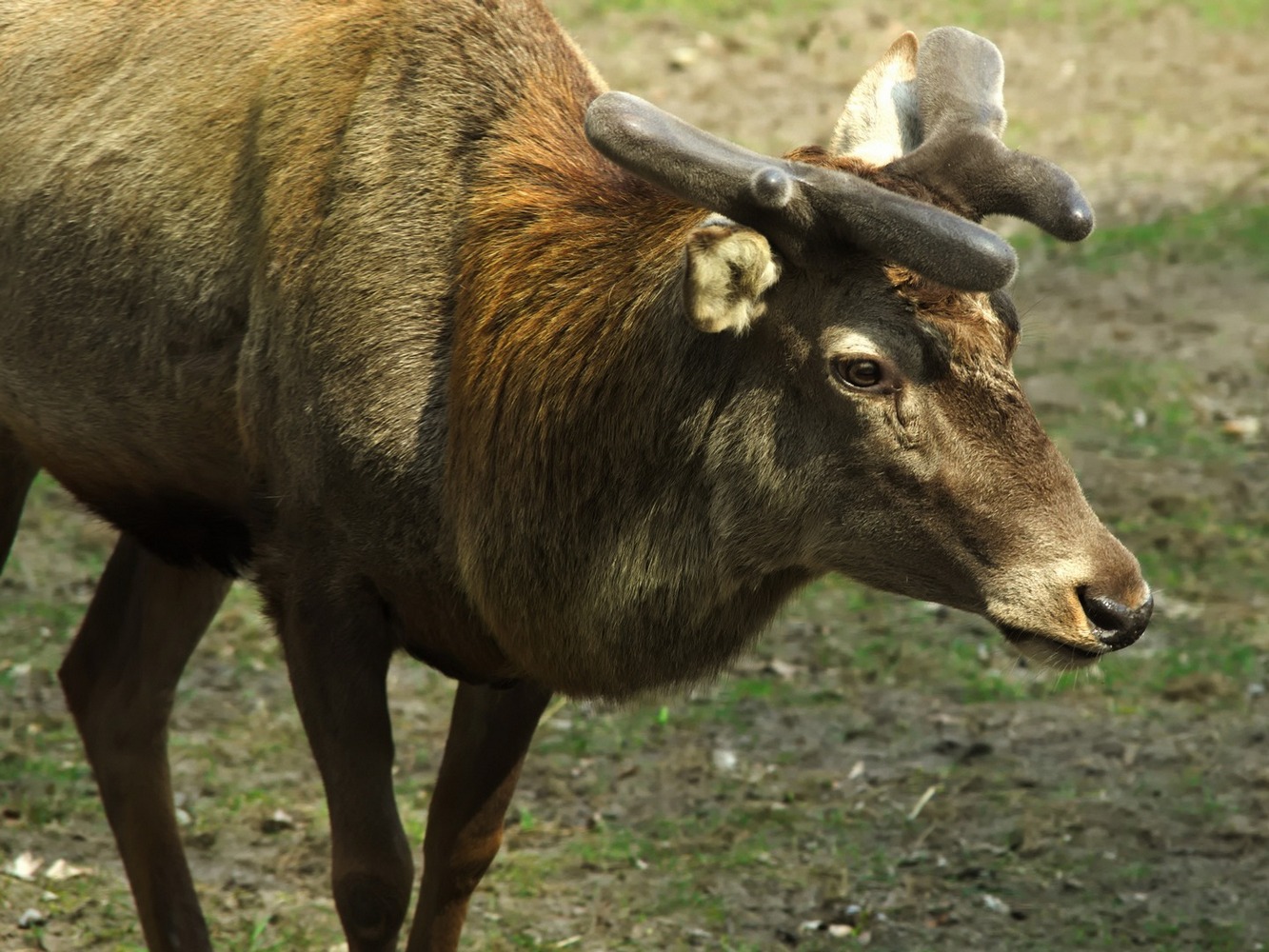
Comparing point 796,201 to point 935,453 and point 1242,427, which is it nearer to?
point 935,453

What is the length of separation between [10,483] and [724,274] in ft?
8.92

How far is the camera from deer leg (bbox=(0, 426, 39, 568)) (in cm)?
543

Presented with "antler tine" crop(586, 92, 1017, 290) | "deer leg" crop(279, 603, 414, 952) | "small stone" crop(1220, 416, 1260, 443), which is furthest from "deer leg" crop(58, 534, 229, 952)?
"small stone" crop(1220, 416, 1260, 443)

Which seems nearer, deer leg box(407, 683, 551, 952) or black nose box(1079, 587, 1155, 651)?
black nose box(1079, 587, 1155, 651)

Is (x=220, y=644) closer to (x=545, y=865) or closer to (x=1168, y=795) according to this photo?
(x=545, y=865)

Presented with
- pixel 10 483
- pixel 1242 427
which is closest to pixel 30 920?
→ pixel 10 483

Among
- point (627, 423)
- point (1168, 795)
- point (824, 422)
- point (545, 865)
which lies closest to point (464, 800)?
point (545, 865)

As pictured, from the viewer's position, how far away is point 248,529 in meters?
4.76

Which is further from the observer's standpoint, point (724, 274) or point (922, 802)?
point (922, 802)

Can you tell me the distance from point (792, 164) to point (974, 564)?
916 mm

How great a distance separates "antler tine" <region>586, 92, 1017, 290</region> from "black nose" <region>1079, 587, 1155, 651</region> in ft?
2.24

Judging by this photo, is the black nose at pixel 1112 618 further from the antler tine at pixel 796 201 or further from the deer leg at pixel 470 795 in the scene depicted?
the deer leg at pixel 470 795

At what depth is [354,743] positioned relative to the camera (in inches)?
177

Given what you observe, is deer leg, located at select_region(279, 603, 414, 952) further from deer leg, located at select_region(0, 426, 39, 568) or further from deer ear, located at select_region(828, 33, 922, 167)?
deer ear, located at select_region(828, 33, 922, 167)
